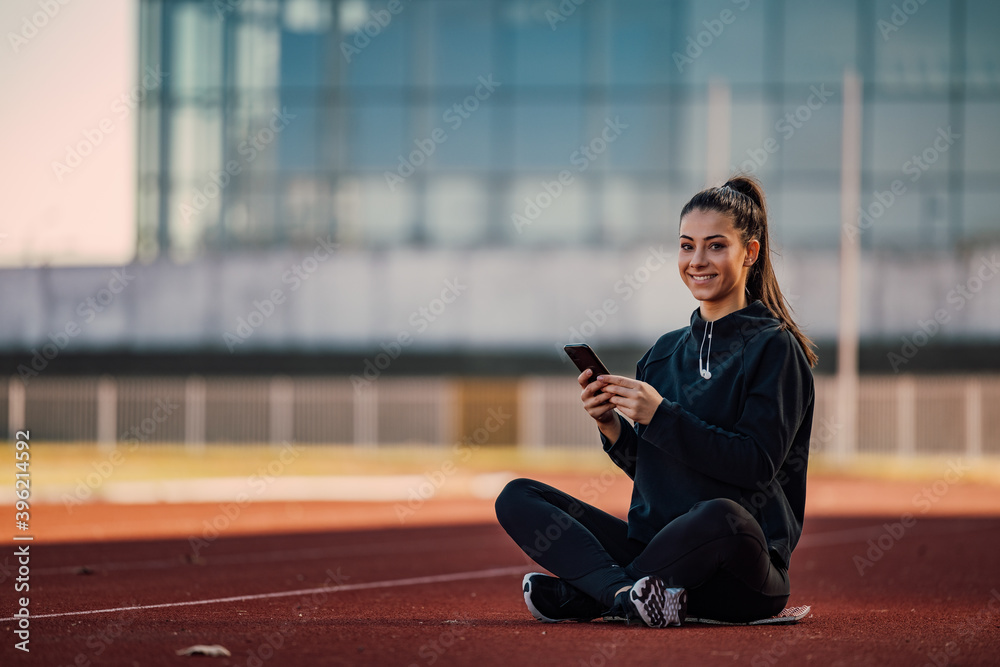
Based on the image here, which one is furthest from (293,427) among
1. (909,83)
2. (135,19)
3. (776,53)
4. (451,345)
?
(909,83)

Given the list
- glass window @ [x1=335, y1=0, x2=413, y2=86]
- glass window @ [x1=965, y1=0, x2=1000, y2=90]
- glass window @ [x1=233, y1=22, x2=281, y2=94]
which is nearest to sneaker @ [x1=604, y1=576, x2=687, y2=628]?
glass window @ [x1=335, y1=0, x2=413, y2=86]

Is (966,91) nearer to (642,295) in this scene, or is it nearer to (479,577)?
(642,295)

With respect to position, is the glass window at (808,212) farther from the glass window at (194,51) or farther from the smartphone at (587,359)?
the smartphone at (587,359)

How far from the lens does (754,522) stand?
4977 millimetres

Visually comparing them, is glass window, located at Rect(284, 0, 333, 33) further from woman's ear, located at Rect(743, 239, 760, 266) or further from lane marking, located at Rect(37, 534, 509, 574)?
woman's ear, located at Rect(743, 239, 760, 266)

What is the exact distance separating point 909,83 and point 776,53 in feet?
11.5

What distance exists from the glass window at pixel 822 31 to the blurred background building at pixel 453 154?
56mm

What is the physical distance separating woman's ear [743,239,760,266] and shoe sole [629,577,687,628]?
1427 millimetres

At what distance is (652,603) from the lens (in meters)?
4.94

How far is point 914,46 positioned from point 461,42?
1162 centimetres

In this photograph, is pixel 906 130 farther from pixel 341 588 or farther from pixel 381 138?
pixel 341 588

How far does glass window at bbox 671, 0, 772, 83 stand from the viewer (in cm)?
3206

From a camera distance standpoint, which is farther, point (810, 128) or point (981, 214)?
point (981, 214)

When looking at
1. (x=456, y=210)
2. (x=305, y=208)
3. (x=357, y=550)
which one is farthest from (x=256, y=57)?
(x=357, y=550)
